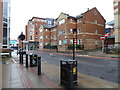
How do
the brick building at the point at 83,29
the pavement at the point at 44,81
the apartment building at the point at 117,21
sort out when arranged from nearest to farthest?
the pavement at the point at 44,81
the apartment building at the point at 117,21
the brick building at the point at 83,29

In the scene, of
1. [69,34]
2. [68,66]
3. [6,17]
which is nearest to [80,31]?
[69,34]

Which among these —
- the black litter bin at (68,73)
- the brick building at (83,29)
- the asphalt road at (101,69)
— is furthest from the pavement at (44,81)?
the brick building at (83,29)

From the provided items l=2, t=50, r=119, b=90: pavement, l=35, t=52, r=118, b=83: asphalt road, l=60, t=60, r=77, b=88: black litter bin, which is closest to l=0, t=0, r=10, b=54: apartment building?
l=35, t=52, r=118, b=83: asphalt road

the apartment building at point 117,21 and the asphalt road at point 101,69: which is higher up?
the apartment building at point 117,21

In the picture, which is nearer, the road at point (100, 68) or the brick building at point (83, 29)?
the road at point (100, 68)

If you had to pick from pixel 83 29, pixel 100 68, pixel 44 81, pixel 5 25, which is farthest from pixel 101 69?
pixel 83 29

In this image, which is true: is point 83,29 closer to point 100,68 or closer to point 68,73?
point 100,68

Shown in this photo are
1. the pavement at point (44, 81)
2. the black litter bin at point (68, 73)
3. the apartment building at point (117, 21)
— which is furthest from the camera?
the apartment building at point (117, 21)

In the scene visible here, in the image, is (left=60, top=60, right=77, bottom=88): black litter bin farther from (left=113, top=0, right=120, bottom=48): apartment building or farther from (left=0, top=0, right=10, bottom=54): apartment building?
(left=113, top=0, right=120, bottom=48): apartment building

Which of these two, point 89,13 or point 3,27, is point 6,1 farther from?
point 89,13

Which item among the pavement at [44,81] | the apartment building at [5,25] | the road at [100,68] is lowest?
the road at [100,68]

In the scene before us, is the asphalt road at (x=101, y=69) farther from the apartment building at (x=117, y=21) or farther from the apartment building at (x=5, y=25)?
the apartment building at (x=117, y=21)

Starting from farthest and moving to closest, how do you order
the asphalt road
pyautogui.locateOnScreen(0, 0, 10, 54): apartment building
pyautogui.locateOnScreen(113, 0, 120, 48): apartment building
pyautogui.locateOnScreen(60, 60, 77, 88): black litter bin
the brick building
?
the brick building < pyautogui.locateOnScreen(113, 0, 120, 48): apartment building < pyautogui.locateOnScreen(0, 0, 10, 54): apartment building < the asphalt road < pyautogui.locateOnScreen(60, 60, 77, 88): black litter bin

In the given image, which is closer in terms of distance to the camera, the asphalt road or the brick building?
the asphalt road
